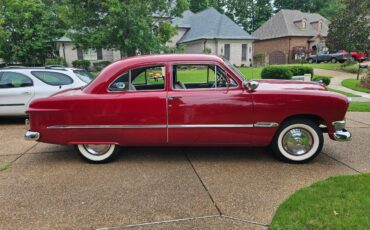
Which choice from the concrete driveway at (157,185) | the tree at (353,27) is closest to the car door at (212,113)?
the concrete driveway at (157,185)

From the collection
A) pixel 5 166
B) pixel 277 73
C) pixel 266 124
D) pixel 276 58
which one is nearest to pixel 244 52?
pixel 276 58

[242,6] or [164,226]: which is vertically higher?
[242,6]

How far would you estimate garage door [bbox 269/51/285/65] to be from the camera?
41.0 meters

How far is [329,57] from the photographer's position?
3484cm

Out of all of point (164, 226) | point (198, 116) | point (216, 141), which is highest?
point (198, 116)

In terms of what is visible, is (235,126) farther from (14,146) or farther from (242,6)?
(242,6)

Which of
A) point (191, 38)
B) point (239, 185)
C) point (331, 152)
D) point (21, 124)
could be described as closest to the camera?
point (239, 185)

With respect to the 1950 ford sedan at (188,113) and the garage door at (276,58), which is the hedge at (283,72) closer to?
the 1950 ford sedan at (188,113)

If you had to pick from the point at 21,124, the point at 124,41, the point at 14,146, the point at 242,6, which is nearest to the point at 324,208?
the point at 14,146

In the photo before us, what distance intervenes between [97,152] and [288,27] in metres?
41.2

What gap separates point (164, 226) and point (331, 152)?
368cm

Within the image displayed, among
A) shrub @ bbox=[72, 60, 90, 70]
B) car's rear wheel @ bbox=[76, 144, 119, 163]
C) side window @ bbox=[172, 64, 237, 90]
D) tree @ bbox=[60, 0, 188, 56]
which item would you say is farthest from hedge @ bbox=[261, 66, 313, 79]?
shrub @ bbox=[72, 60, 90, 70]

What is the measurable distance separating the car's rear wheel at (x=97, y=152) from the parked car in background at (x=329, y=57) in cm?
3392

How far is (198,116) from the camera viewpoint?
4.60 metres
